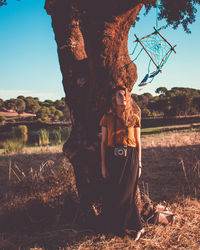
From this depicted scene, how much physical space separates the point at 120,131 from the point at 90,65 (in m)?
0.89

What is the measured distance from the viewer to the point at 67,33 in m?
2.78

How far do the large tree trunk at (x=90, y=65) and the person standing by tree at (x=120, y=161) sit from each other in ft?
0.83

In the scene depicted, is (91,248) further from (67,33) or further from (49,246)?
(67,33)

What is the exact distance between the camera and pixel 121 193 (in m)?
2.33

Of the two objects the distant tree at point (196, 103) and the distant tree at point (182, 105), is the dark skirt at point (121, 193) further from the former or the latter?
the distant tree at point (196, 103)

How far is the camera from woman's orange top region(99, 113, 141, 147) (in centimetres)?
228

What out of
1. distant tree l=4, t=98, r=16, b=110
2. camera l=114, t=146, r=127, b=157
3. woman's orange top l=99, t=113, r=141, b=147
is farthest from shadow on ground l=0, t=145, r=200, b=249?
distant tree l=4, t=98, r=16, b=110

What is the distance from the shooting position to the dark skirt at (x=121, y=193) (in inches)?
90.7

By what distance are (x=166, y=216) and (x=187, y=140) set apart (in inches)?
196

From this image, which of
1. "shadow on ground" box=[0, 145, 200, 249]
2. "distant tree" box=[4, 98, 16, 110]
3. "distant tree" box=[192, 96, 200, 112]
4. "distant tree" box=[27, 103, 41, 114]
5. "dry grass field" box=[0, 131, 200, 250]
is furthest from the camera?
"distant tree" box=[27, 103, 41, 114]

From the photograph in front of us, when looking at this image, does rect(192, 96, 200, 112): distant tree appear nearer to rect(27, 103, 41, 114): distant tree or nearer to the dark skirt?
the dark skirt

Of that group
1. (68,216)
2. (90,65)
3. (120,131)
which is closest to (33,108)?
(68,216)

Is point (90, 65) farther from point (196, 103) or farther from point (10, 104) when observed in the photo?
point (10, 104)

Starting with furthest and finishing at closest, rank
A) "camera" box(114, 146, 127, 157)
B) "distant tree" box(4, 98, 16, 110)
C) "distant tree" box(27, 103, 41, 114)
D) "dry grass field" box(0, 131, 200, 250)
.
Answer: "distant tree" box(27, 103, 41, 114), "distant tree" box(4, 98, 16, 110), "dry grass field" box(0, 131, 200, 250), "camera" box(114, 146, 127, 157)
